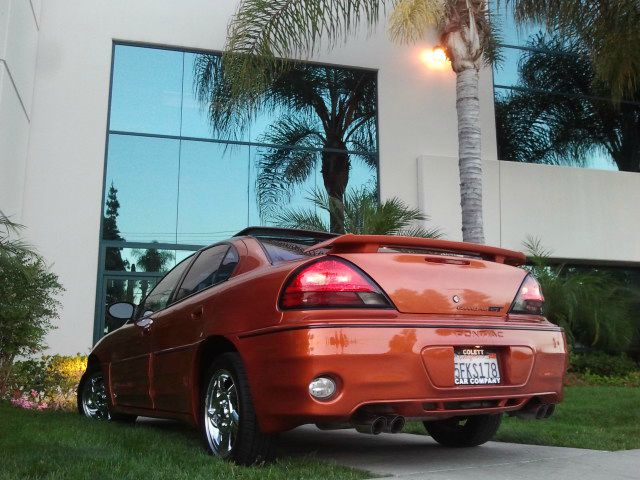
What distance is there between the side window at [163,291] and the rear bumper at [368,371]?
A: 1588 millimetres

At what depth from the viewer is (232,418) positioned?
3.81 metres

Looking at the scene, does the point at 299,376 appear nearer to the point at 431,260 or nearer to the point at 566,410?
the point at 431,260

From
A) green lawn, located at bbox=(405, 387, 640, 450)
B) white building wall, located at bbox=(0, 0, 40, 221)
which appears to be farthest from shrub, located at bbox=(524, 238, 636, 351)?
white building wall, located at bbox=(0, 0, 40, 221)

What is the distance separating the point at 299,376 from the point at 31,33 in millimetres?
11028

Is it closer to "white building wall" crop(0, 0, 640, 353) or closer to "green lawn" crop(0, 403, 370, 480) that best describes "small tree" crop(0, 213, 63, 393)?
"green lawn" crop(0, 403, 370, 480)

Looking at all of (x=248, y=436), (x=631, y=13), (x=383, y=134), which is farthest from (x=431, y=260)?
(x=383, y=134)

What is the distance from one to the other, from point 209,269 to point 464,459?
77.6 inches

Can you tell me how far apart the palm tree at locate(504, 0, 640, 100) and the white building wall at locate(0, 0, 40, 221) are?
7736 mm

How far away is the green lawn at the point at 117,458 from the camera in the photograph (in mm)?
3377

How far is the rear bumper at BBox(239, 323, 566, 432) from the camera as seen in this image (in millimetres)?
3277

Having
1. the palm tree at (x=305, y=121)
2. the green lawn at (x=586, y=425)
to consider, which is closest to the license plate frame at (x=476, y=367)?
the green lawn at (x=586, y=425)

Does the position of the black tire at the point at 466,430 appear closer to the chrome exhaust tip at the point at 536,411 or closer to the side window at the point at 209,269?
the chrome exhaust tip at the point at 536,411

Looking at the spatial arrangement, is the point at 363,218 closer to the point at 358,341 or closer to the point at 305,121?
the point at 305,121

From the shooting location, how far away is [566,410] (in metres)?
7.36
